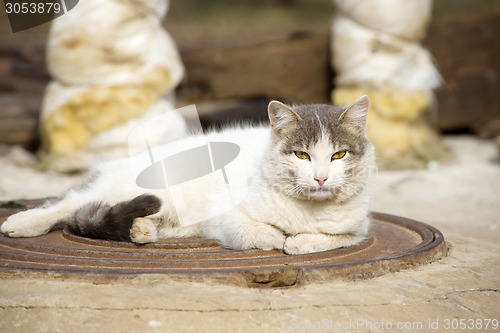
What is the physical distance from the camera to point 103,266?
2.24 metres

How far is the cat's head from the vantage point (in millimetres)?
2441

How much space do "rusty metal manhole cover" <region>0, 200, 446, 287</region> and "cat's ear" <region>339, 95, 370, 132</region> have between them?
24.1 inches

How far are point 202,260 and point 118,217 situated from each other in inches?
19.2

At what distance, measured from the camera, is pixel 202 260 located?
93.7 inches

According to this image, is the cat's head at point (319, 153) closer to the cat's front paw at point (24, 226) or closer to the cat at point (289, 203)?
the cat at point (289, 203)

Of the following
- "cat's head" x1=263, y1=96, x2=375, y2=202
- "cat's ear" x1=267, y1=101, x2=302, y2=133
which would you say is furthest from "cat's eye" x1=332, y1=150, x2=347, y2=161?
"cat's ear" x1=267, y1=101, x2=302, y2=133

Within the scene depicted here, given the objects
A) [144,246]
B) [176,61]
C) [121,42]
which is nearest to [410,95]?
[176,61]

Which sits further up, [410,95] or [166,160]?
[166,160]

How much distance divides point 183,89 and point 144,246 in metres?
4.81

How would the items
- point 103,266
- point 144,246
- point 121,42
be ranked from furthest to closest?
point 121,42 → point 144,246 → point 103,266

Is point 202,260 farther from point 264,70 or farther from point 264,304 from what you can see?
point 264,70

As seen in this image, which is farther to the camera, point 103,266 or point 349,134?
point 349,134

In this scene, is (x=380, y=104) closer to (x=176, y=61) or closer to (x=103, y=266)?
(x=176, y=61)

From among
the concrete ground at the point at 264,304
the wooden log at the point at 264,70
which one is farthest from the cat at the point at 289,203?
the wooden log at the point at 264,70
